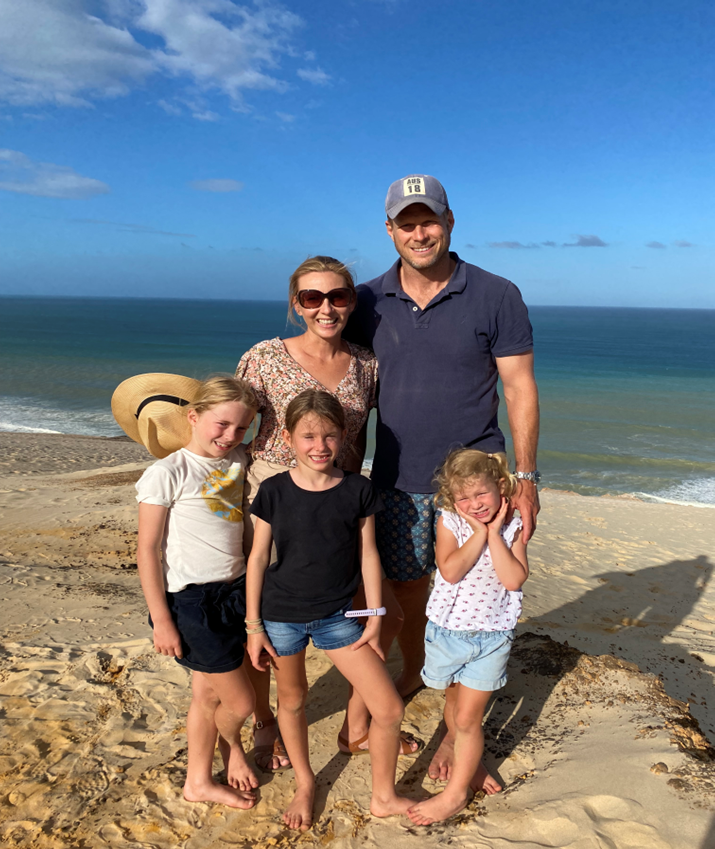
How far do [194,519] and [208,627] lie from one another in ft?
1.54

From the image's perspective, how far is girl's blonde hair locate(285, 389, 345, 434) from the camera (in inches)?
103

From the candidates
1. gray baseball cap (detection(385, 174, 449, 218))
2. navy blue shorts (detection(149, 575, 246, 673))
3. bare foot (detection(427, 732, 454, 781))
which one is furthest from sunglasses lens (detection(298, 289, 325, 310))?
bare foot (detection(427, 732, 454, 781))

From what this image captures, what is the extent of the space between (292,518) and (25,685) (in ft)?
8.12

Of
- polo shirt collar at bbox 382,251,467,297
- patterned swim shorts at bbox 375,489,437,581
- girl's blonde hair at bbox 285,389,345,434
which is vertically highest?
polo shirt collar at bbox 382,251,467,297

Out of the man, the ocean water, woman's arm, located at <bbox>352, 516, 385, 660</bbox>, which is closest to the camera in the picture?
woman's arm, located at <bbox>352, 516, 385, 660</bbox>

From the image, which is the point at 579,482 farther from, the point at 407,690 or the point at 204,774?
the point at 204,774

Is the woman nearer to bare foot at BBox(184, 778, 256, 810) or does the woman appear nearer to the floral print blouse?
the floral print blouse

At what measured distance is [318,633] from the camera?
266 cm

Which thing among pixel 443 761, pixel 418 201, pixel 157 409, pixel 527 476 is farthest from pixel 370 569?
pixel 418 201

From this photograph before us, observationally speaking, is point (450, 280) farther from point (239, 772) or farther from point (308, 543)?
point (239, 772)

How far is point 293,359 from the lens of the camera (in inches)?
117

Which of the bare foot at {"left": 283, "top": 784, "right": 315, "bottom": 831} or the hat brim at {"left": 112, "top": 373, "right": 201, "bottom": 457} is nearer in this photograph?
the bare foot at {"left": 283, "top": 784, "right": 315, "bottom": 831}

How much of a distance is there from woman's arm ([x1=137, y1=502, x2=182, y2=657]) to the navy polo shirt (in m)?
1.22

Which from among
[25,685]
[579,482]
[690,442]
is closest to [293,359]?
[25,685]
